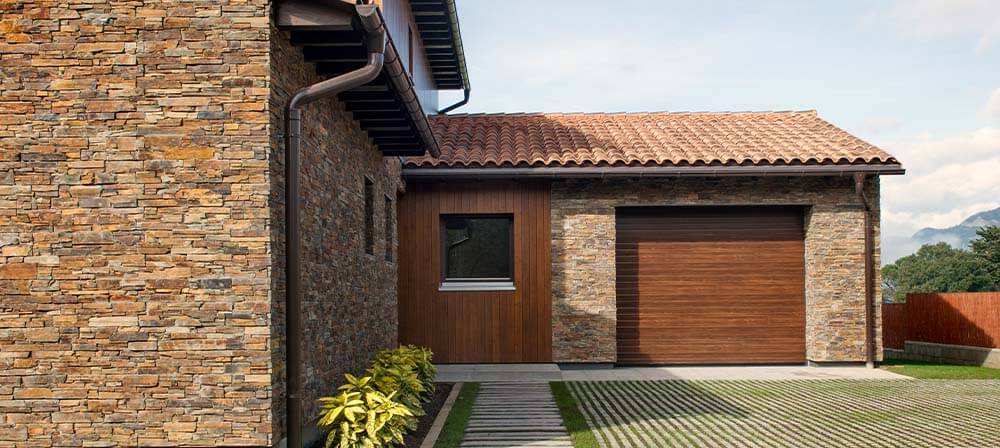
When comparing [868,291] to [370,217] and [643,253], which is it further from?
[370,217]

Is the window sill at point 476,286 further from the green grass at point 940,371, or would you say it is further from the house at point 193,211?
the green grass at point 940,371

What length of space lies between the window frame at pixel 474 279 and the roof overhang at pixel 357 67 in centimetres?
258

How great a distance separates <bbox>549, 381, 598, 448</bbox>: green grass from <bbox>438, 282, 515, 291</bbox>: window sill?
2266 mm

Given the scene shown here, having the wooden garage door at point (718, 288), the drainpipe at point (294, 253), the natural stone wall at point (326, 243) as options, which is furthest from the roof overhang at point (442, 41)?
the drainpipe at point (294, 253)

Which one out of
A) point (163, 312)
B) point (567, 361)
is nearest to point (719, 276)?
point (567, 361)

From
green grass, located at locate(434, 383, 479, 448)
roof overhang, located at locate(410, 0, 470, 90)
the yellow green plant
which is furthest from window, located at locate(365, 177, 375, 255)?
roof overhang, located at locate(410, 0, 470, 90)

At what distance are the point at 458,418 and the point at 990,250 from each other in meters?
44.4

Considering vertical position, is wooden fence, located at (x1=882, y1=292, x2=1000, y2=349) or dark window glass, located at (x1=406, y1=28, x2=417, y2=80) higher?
dark window glass, located at (x1=406, y1=28, x2=417, y2=80)

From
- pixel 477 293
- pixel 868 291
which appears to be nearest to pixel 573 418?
pixel 477 293

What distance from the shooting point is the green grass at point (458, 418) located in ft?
25.2

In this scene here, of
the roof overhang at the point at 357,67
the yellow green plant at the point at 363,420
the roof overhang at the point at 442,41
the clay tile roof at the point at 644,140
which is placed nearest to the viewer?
the roof overhang at the point at 357,67

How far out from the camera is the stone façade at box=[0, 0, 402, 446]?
19.3 feet

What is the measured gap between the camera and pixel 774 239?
13430 millimetres

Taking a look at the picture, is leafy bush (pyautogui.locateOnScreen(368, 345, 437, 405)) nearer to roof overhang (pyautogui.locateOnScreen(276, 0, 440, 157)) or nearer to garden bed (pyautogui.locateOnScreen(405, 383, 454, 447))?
garden bed (pyautogui.locateOnScreen(405, 383, 454, 447))
